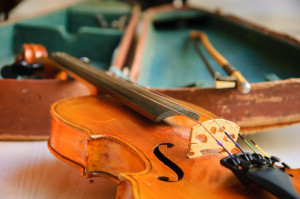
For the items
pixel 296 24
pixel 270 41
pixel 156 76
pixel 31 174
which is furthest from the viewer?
pixel 296 24

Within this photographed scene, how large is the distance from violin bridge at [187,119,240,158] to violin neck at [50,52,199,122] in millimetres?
105

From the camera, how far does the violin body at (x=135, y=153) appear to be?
1.83ft

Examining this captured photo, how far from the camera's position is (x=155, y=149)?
69 cm

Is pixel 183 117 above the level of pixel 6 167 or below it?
above

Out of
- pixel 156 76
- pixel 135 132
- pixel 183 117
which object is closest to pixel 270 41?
pixel 156 76

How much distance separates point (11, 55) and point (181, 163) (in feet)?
4.91

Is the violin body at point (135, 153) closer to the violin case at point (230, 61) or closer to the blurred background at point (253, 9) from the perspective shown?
the violin case at point (230, 61)

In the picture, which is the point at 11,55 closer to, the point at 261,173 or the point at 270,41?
the point at 270,41

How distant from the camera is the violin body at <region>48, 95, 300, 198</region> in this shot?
1.83 feet

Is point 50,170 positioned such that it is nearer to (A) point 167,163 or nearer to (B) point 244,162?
(A) point 167,163

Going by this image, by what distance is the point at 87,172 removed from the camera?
30.8 inches

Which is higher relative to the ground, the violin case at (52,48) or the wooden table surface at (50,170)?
the violin case at (52,48)

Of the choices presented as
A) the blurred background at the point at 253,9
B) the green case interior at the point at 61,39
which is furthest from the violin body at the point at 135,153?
the blurred background at the point at 253,9

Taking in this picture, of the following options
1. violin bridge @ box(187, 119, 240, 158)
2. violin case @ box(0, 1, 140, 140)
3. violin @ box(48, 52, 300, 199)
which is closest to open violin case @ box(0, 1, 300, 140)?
violin case @ box(0, 1, 140, 140)
